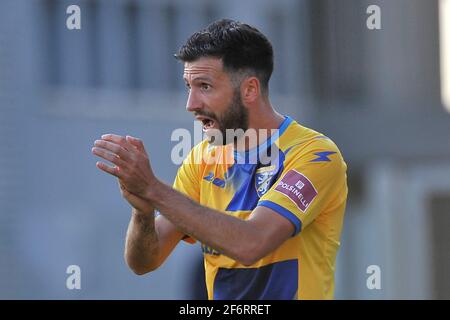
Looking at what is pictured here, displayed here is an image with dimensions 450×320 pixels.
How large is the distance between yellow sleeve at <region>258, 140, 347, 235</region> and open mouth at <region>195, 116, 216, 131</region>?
424mm

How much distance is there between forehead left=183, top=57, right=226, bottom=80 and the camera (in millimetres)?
5430

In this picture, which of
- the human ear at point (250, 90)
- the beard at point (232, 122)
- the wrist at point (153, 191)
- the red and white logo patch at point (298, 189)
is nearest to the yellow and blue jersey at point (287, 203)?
the red and white logo patch at point (298, 189)

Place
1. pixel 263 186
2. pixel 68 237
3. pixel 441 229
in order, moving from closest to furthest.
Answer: pixel 263 186 < pixel 68 237 < pixel 441 229

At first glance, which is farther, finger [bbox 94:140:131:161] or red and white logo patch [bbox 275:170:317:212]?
red and white logo patch [bbox 275:170:317:212]

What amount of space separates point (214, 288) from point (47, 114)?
39.9ft

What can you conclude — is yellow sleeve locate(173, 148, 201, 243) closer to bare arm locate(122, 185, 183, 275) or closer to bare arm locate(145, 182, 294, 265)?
bare arm locate(122, 185, 183, 275)

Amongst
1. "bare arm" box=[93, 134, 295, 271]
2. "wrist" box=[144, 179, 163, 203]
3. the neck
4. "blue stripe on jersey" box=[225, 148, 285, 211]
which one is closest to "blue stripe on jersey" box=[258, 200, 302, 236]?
"bare arm" box=[93, 134, 295, 271]

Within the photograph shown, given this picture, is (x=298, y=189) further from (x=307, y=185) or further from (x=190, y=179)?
(x=190, y=179)

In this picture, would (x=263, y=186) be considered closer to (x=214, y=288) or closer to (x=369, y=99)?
(x=214, y=288)

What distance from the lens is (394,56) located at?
18.4 meters

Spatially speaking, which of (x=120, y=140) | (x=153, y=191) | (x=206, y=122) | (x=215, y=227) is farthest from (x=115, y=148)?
(x=206, y=122)

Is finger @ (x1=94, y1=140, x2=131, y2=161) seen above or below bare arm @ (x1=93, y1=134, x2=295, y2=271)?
above
